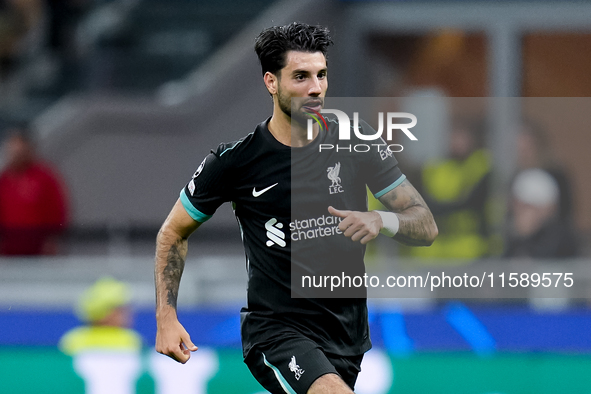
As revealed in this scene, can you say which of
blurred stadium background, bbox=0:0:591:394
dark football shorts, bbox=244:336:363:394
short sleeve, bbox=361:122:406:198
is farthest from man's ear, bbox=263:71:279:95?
blurred stadium background, bbox=0:0:591:394

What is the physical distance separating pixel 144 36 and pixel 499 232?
5.54 m

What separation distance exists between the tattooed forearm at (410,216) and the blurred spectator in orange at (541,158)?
13.9 feet

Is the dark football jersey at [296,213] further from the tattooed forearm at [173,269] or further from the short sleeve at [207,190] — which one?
the tattooed forearm at [173,269]

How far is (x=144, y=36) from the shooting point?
11.5m

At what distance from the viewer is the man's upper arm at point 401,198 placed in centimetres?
387

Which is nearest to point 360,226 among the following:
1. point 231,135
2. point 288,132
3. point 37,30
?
point 288,132

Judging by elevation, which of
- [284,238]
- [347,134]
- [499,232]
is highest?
[499,232]

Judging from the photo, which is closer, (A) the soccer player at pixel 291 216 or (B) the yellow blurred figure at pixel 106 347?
(A) the soccer player at pixel 291 216

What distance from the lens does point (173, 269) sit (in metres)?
3.92

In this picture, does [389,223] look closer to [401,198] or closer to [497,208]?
[401,198]

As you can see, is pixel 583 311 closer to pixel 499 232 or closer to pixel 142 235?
pixel 499 232

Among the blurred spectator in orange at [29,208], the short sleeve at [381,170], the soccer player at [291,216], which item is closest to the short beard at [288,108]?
the soccer player at [291,216]

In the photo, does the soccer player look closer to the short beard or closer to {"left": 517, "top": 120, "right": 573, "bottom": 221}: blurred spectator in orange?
the short beard

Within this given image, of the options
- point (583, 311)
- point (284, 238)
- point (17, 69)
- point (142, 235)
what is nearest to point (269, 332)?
point (284, 238)
